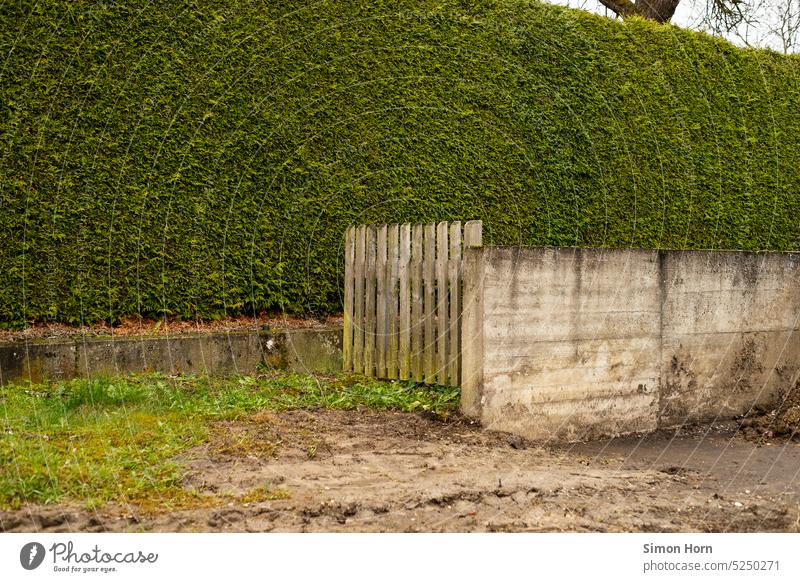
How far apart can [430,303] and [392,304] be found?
61cm

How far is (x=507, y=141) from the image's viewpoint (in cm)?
929

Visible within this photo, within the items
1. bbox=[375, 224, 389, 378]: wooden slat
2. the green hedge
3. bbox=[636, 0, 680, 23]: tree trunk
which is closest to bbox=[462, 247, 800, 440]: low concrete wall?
bbox=[375, 224, 389, 378]: wooden slat

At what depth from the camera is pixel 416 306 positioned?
6723 mm

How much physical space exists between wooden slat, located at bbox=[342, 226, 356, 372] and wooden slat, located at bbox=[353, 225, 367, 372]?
79 mm

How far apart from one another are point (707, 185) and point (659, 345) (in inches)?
204

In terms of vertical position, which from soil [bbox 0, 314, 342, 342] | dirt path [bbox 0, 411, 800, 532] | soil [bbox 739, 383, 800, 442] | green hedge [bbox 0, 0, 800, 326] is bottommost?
soil [bbox 739, 383, 800, 442]

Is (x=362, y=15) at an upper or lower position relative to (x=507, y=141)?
upper

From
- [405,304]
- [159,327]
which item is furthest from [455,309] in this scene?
[159,327]

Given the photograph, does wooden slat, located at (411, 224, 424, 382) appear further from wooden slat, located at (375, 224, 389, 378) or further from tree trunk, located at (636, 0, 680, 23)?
tree trunk, located at (636, 0, 680, 23)

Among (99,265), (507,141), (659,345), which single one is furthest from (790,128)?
(99,265)

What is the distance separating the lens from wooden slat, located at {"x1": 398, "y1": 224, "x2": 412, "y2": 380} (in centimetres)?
684

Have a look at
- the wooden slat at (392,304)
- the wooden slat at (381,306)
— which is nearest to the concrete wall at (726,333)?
the wooden slat at (392,304)

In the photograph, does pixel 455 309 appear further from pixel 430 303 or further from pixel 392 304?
pixel 392 304

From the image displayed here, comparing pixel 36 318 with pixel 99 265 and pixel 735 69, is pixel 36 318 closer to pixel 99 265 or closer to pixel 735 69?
pixel 99 265
